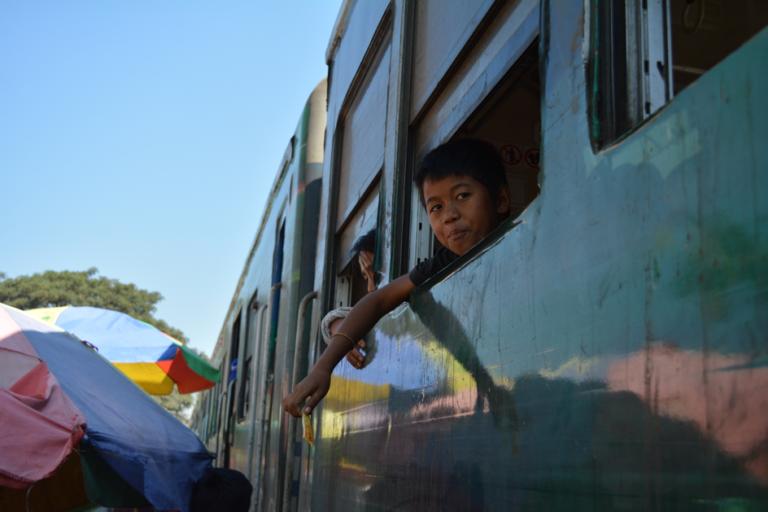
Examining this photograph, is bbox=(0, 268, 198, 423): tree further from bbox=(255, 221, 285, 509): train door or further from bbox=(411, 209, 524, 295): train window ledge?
bbox=(411, 209, 524, 295): train window ledge

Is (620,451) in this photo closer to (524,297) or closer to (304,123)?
(524,297)

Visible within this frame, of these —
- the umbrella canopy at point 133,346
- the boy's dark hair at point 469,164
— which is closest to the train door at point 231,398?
the umbrella canopy at point 133,346

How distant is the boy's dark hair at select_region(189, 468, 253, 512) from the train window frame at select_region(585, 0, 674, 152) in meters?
2.77

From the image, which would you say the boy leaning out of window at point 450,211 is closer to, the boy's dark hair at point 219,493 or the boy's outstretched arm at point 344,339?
the boy's outstretched arm at point 344,339

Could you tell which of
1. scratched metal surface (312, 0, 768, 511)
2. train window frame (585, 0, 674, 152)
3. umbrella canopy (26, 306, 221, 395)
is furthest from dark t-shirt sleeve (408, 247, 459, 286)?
umbrella canopy (26, 306, 221, 395)

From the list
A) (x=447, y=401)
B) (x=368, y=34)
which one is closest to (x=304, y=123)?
(x=368, y=34)

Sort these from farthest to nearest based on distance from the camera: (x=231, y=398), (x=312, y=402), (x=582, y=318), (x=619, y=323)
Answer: (x=231, y=398)
(x=312, y=402)
(x=582, y=318)
(x=619, y=323)

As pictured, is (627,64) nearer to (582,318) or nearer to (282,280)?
(582,318)

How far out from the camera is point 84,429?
2.67 m

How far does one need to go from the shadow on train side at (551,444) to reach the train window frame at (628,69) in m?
0.47

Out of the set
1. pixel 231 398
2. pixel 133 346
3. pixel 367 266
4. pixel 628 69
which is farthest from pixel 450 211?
pixel 231 398

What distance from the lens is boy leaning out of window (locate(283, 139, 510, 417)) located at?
2.02m

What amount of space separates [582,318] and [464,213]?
0.86 m

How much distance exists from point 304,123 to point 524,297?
14.7 feet
